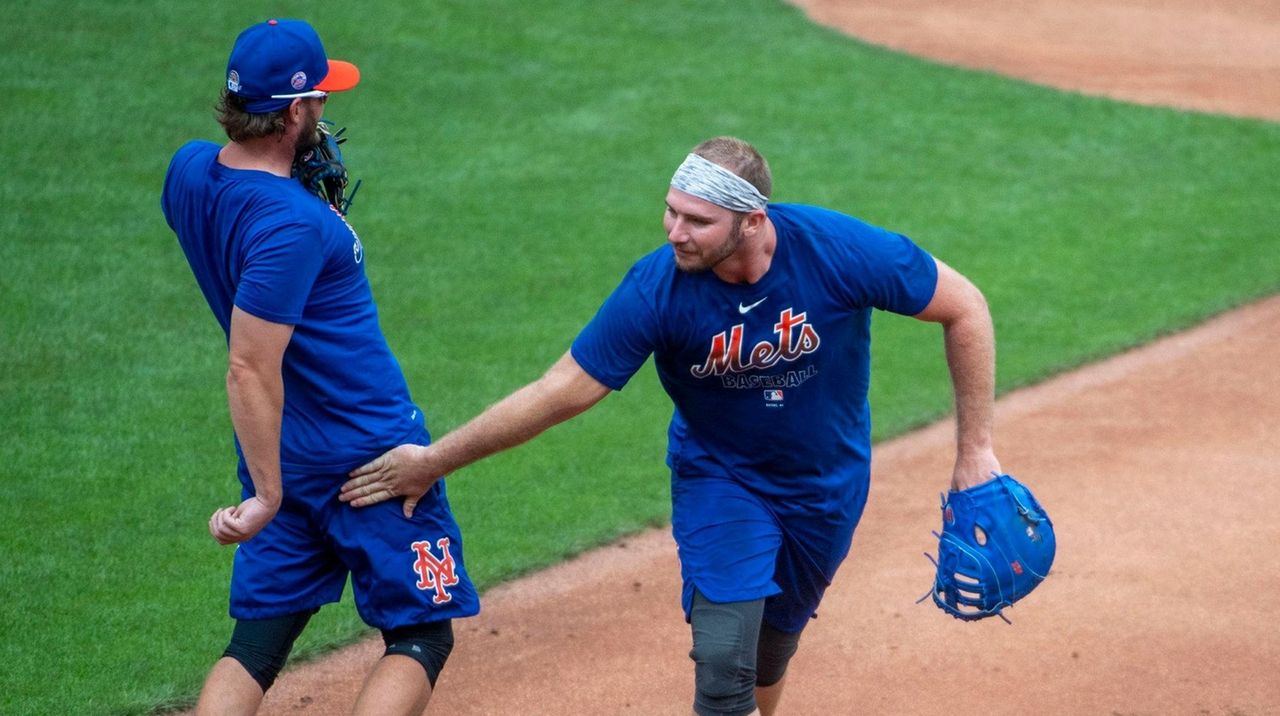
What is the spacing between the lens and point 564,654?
18.4 feet

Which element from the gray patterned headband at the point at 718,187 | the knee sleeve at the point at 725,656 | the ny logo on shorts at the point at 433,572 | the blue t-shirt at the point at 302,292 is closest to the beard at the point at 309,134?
the blue t-shirt at the point at 302,292

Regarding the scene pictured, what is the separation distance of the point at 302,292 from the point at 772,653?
5.94ft

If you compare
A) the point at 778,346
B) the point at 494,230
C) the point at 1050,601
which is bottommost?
the point at 494,230

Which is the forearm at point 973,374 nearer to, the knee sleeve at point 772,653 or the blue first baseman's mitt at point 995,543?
the blue first baseman's mitt at point 995,543

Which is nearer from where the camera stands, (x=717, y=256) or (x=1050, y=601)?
(x=717, y=256)

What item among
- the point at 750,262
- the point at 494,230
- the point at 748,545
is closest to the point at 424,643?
the point at 748,545

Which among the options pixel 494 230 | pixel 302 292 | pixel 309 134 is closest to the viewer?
pixel 302 292

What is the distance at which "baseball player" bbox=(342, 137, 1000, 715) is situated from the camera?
3.96m

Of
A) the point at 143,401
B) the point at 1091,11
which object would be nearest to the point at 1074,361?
the point at 143,401

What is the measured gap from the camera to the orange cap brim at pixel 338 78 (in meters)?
3.95

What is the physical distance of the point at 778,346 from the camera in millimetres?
4035

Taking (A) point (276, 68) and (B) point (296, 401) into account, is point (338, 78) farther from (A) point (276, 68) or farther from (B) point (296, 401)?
(B) point (296, 401)

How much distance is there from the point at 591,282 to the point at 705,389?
610 cm

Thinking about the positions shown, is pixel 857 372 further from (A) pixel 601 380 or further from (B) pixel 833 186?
(B) pixel 833 186
